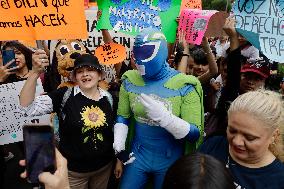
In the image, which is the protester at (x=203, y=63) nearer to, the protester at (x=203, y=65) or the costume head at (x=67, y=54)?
the protester at (x=203, y=65)

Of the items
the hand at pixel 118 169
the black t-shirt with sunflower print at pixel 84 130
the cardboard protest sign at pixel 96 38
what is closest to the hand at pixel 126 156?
the black t-shirt with sunflower print at pixel 84 130

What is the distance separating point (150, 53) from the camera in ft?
8.49

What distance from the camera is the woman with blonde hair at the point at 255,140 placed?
174 centimetres

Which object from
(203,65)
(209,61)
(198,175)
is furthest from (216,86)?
(198,175)

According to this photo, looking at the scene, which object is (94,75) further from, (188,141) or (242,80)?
(242,80)

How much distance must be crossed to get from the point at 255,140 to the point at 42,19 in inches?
75.9

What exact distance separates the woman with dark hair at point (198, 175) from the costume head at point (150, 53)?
4.52 feet

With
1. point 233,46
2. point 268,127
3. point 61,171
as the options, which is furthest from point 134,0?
point 61,171

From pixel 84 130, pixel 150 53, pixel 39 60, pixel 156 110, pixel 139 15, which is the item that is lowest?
pixel 84 130

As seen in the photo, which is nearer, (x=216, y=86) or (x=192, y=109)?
(x=192, y=109)

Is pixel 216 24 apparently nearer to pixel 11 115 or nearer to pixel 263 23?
pixel 263 23

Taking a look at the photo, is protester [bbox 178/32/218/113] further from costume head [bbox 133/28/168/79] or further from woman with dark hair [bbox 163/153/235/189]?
woman with dark hair [bbox 163/153/235/189]

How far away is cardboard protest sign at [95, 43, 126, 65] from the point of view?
4.00 m

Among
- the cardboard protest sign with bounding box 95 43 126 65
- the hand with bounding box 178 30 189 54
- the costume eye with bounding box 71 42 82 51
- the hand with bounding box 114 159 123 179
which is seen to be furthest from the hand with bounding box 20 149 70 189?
the cardboard protest sign with bounding box 95 43 126 65
